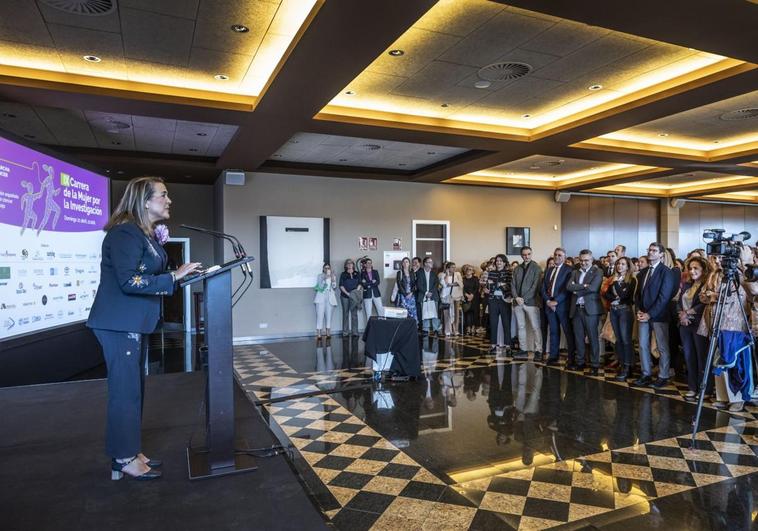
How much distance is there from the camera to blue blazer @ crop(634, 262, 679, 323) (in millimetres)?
5516

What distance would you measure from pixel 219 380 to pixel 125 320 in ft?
1.97

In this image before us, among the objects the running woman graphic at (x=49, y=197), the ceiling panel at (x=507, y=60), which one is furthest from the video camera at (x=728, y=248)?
the running woman graphic at (x=49, y=197)

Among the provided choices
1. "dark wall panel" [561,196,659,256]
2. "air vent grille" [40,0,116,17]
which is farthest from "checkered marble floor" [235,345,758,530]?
"dark wall panel" [561,196,659,256]

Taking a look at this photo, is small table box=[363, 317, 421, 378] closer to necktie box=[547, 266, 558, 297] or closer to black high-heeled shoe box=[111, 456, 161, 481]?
necktie box=[547, 266, 558, 297]

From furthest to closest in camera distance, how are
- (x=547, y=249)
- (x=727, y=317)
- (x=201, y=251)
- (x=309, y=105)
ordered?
(x=547, y=249) < (x=201, y=251) < (x=309, y=105) < (x=727, y=317)

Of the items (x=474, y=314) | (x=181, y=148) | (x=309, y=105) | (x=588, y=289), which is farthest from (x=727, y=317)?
(x=181, y=148)

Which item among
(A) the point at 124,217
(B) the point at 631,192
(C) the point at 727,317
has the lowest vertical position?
(C) the point at 727,317

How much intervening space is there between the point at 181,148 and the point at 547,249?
9092 mm

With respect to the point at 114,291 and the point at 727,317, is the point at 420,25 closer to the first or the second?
the point at 114,291

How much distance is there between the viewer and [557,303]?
6945 mm

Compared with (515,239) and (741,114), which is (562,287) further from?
(515,239)

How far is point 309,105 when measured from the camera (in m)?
5.76

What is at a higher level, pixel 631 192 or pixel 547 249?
pixel 631 192

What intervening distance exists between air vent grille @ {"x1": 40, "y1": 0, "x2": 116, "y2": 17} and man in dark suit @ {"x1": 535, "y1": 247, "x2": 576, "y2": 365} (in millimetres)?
5900
